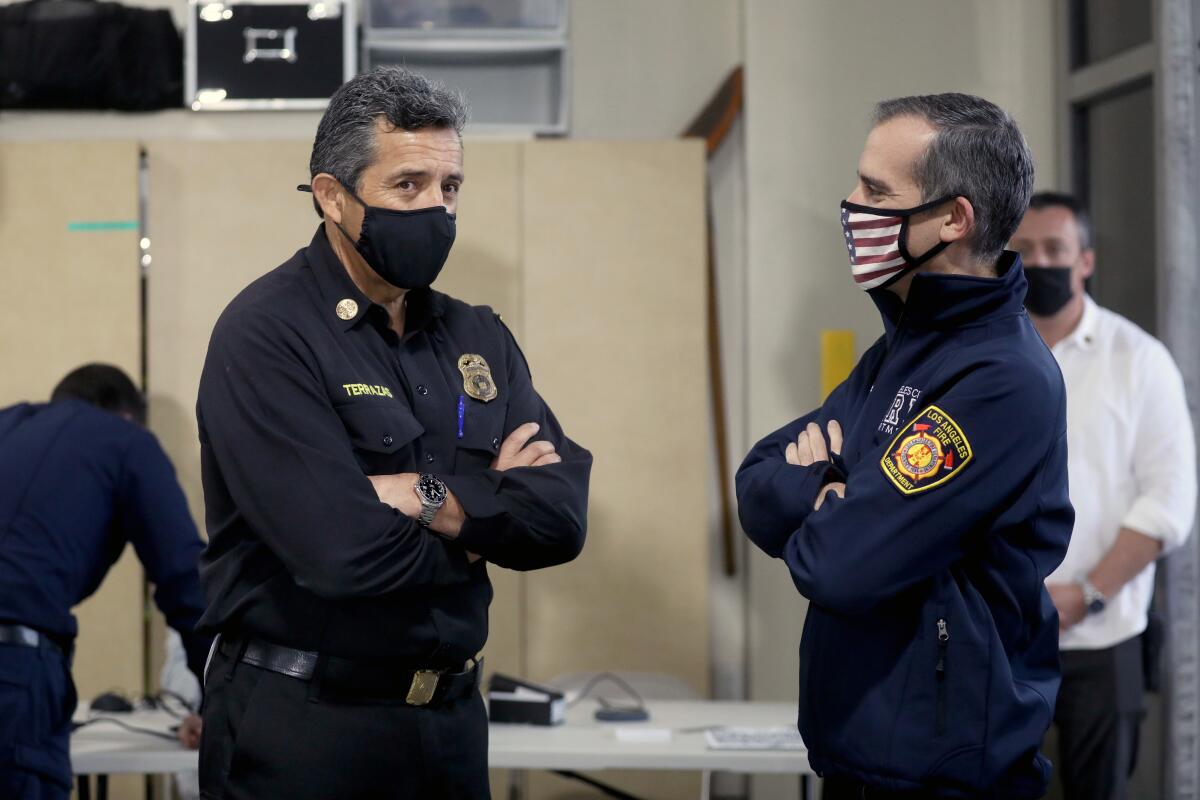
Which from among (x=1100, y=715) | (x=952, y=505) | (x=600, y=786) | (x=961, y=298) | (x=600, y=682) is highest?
(x=961, y=298)

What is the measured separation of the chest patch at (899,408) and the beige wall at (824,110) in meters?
2.57

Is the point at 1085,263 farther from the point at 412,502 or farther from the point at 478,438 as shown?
the point at 412,502

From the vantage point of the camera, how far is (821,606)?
5.53 feet

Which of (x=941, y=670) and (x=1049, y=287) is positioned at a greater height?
(x=1049, y=287)

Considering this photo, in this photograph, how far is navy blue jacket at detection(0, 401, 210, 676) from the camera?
2.59 meters

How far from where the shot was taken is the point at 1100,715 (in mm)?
3119

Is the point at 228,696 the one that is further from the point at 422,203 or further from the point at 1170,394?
the point at 1170,394

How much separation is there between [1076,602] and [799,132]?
6.39ft

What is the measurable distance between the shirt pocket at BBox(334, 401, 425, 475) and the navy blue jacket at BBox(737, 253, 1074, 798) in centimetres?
59

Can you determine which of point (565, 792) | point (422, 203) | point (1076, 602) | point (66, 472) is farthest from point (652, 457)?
point (422, 203)

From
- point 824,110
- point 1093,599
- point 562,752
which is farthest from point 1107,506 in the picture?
point 824,110

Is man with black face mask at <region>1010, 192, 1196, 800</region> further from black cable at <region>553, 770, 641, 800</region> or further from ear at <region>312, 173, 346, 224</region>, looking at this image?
ear at <region>312, 173, 346, 224</region>

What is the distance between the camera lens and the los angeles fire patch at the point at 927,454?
1.63 metres

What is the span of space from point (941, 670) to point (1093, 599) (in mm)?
1621
